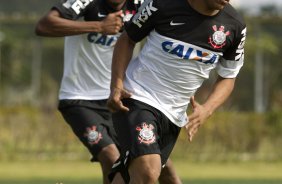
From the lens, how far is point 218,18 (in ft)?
25.6

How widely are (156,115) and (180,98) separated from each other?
0.98 feet

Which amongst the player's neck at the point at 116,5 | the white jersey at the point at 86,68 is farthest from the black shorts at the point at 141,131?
the white jersey at the point at 86,68

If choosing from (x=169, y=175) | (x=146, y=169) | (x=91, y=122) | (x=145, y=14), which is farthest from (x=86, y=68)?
(x=146, y=169)

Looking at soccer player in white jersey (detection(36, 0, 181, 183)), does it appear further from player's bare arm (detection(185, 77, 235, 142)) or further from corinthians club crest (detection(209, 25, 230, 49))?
corinthians club crest (detection(209, 25, 230, 49))

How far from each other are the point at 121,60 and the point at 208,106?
0.82 m

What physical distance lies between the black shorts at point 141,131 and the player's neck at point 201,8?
849 millimetres

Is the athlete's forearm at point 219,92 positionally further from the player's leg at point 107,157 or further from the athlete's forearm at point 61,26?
the player's leg at point 107,157

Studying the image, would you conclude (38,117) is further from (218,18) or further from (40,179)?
(218,18)

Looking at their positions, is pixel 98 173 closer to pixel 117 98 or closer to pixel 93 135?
pixel 93 135

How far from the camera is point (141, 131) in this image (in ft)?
25.2

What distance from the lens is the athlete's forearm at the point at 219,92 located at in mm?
8188

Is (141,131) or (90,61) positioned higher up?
(141,131)

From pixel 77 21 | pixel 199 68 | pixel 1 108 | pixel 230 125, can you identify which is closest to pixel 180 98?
pixel 199 68

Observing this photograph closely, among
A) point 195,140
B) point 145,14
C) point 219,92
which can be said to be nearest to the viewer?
point 145,14
